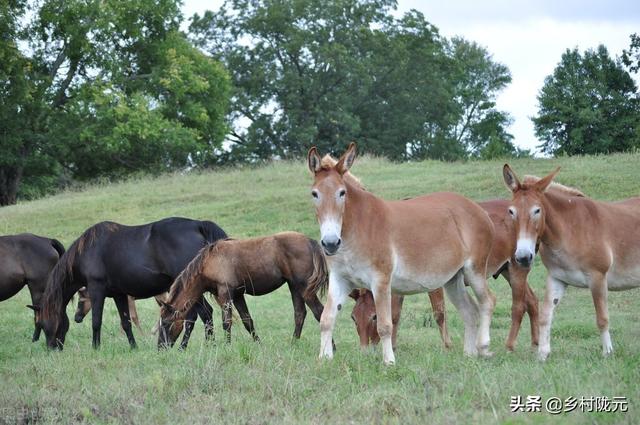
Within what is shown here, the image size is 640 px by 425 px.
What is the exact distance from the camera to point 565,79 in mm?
47500

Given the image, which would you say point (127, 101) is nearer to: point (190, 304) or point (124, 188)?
point (124, 188)

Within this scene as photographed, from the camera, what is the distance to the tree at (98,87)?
3747 centimetres

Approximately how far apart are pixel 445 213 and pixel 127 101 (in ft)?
102

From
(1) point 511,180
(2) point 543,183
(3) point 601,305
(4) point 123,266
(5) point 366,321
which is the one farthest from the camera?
(4) point 123,266

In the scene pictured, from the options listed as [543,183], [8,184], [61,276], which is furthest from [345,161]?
[8,184]

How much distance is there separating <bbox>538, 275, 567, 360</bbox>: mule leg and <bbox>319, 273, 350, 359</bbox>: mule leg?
6.94 ft

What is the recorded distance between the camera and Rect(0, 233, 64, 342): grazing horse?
12.7 metres

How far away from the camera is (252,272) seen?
11562 mm

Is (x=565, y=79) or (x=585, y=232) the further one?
(x=565, y=79)

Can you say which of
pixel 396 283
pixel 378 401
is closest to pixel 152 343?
pixel 396 283

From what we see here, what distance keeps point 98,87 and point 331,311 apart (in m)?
32.2

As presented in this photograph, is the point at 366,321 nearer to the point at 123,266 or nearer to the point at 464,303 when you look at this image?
the point at 464,303

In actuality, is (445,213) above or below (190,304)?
above

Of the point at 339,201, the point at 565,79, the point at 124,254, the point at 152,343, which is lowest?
the point at 152,343
